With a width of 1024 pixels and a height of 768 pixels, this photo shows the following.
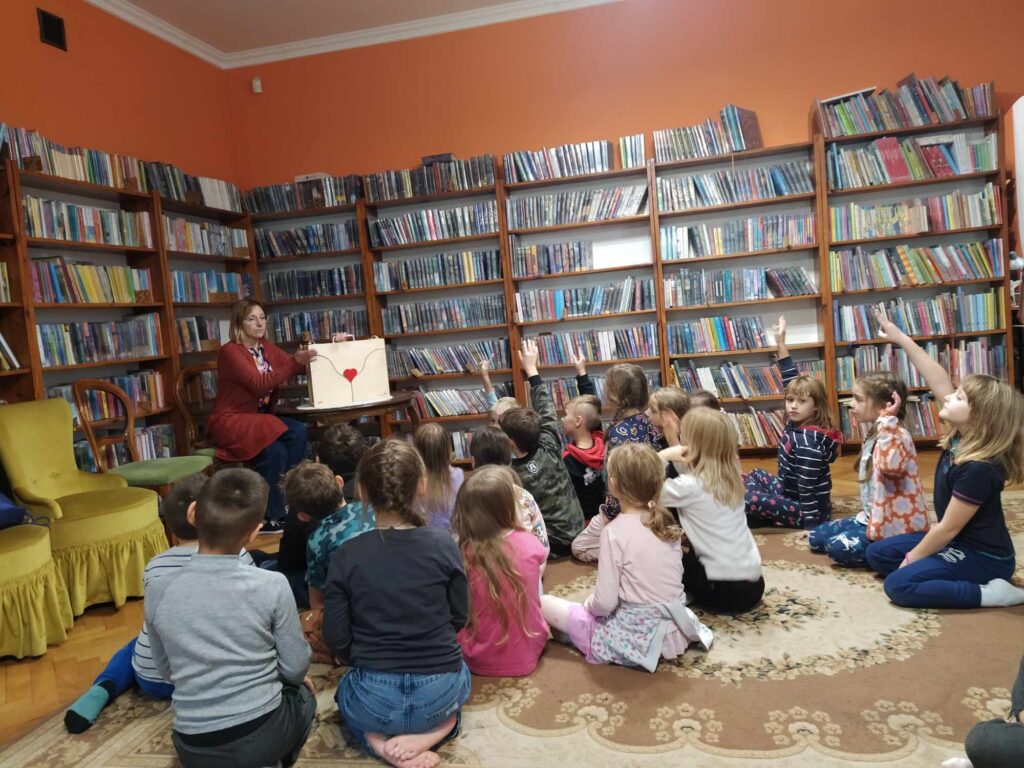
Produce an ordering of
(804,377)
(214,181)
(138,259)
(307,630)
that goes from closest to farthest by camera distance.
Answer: (307,630) → (804,377) → (138,259) → (214,181)

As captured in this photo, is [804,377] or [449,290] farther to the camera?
[449,290]

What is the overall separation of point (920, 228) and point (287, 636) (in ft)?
15.3

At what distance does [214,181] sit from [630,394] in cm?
368

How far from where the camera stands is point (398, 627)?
5.94 ft

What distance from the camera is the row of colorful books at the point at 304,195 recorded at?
5.58 m

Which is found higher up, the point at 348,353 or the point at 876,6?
the point at 876,6

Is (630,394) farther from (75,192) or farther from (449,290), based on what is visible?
(75,192)

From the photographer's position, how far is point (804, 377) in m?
3.41

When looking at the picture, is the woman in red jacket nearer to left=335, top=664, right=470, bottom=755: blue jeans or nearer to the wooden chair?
the wooden chair

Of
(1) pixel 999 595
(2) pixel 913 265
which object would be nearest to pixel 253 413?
(1) pixel 999 595

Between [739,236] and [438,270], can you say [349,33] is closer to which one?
[438,270]

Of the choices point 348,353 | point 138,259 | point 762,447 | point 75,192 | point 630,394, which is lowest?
point 762,447

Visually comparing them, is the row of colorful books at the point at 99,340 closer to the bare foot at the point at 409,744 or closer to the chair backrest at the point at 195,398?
the chair backrest at the point at 195,398

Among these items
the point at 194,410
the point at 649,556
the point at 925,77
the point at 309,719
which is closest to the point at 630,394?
the point at 649,556
